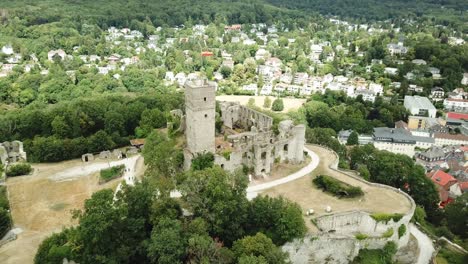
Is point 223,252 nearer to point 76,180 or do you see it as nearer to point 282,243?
point 282,243

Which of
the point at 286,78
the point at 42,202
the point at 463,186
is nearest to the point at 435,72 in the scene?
the point at 286,78

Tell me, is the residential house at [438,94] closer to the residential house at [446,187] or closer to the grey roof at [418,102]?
the grey roof at [418,102]

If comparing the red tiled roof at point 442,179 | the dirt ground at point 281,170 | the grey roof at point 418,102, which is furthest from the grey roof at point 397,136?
the dirt ground at point 281,170

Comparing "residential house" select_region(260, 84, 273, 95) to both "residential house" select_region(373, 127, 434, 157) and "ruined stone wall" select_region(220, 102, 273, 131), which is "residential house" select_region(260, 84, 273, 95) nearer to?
"residential house" select_region(373, 127, 434, 157)

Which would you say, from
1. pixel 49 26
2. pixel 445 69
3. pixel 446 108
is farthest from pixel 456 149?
pixel 49 26

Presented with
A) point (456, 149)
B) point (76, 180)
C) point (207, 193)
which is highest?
point (207, 193)

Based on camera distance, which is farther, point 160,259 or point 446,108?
point 446,108

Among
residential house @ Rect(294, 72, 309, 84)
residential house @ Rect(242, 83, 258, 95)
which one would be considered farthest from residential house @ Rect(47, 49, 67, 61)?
residential house @ Rect(294, 72, 309, 84)

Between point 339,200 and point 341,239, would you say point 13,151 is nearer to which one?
point 339,200
